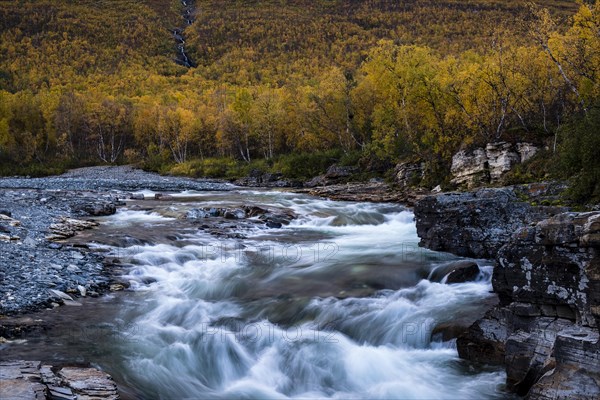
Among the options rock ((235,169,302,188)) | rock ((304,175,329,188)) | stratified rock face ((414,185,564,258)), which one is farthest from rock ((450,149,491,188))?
rock ((235,169,302,188))

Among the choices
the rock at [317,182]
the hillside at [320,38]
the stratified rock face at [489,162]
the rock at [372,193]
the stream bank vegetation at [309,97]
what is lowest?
the rock at [372,193]

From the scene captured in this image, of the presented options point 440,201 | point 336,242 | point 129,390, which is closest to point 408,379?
point 129,390

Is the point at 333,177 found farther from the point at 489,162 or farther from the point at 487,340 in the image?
the point at 487,340

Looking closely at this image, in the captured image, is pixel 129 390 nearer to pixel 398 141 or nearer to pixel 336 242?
pixel 336 242

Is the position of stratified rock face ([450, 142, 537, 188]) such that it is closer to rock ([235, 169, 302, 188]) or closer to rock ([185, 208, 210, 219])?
rock ([185, 208, 210, 219])

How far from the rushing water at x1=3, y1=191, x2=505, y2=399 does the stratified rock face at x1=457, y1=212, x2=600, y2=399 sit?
57 centimetres

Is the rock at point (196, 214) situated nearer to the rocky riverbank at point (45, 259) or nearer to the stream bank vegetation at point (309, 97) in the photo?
the rocky riverbank at point (45, 259)

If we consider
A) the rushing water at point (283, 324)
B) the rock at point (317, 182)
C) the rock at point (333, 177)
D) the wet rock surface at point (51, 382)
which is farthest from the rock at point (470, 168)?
the wet rock surface at point (51, 382)

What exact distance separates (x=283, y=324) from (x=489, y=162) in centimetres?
1840

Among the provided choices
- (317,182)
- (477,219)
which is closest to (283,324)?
(477,219)

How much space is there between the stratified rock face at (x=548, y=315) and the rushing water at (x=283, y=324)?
57cm

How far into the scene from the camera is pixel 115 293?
1099 centimetres

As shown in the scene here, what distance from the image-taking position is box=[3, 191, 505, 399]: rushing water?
26.2ft

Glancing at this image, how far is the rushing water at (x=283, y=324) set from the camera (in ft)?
26.2
